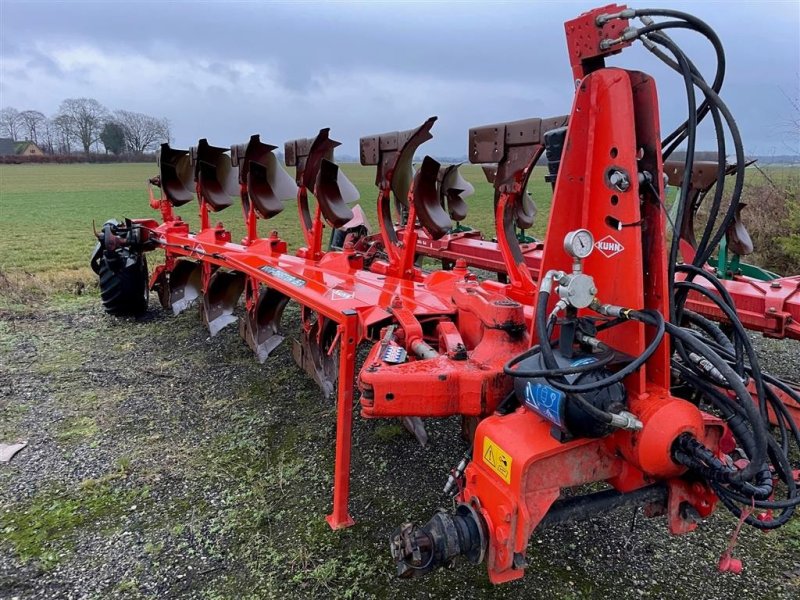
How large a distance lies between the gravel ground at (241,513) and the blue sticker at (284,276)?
82cm

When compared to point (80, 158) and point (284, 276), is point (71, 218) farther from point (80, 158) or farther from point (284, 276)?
point (80, 158)

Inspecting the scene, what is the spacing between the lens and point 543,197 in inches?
838

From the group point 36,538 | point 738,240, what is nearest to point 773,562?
point 738,240

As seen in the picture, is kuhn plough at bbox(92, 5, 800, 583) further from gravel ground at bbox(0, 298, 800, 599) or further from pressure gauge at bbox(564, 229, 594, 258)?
gravel ground at bbox(0, 298, 800, 599)

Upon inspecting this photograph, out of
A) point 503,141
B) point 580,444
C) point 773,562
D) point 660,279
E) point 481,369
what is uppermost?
point 503,141

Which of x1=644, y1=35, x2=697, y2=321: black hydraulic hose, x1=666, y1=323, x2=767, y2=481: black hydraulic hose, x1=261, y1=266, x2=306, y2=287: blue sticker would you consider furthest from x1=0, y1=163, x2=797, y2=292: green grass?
x1=666, y1=323, x2=767, y2=481: black hydraulic hose

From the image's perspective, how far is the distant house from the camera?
194ft

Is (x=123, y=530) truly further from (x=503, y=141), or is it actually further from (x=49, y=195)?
(x=49, y=195)

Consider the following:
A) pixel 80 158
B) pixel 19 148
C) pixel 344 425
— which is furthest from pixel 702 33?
pixel 19 148

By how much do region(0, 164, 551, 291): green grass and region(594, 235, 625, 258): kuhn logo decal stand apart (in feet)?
22.6

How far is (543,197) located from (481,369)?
20.3 m

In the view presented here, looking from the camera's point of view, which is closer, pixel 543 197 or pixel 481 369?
pixel 481 369

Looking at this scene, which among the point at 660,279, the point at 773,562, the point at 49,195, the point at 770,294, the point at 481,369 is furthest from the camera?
the point at 49,195

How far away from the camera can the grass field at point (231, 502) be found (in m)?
2.27
